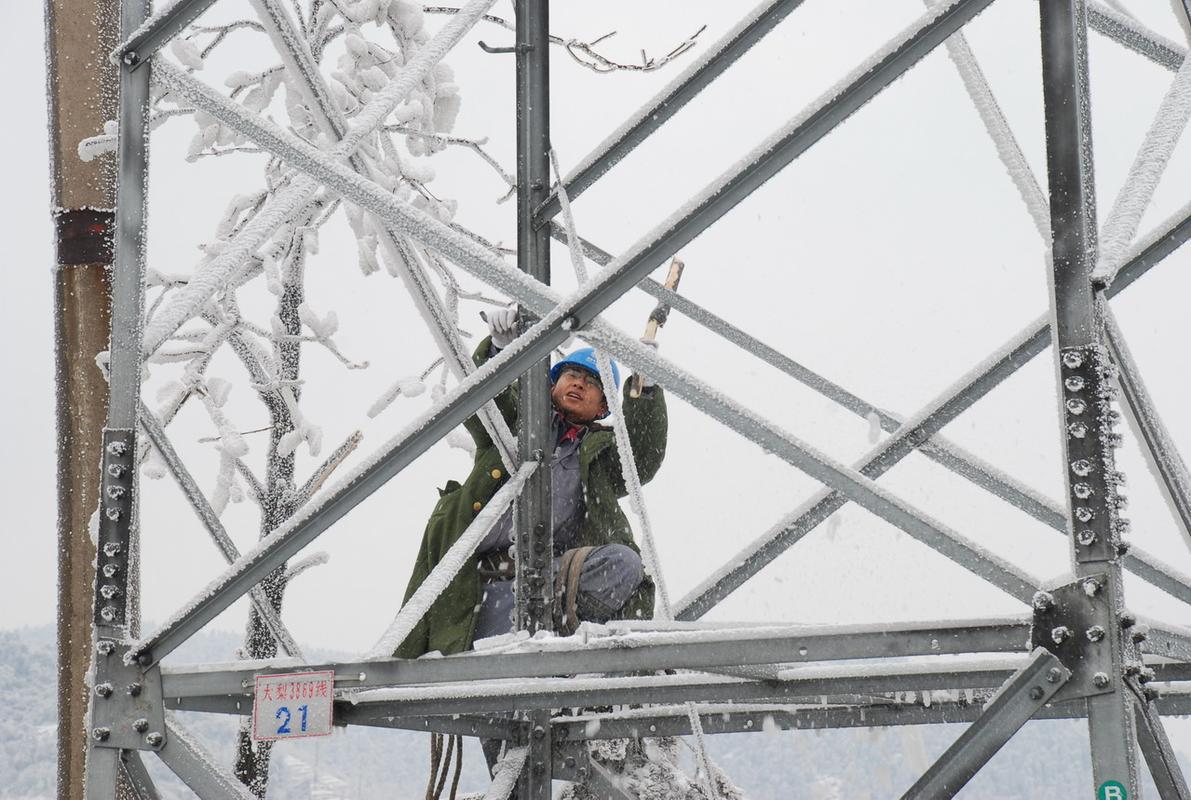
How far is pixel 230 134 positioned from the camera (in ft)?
24.5

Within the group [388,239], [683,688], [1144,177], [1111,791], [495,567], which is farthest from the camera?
[495,567]

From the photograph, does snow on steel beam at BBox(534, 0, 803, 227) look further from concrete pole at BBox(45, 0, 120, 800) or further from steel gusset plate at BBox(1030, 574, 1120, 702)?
concrete pole at BBox(45, 0, 120, 800)

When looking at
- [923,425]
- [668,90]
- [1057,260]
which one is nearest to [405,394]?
[668,90]

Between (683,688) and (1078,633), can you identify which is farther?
(683,688)

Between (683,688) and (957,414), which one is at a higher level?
(957,414)

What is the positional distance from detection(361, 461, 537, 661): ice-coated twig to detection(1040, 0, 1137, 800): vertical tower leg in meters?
1.61

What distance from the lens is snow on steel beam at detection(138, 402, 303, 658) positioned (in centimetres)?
358

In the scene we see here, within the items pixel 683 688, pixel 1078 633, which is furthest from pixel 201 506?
pixel 1078 633

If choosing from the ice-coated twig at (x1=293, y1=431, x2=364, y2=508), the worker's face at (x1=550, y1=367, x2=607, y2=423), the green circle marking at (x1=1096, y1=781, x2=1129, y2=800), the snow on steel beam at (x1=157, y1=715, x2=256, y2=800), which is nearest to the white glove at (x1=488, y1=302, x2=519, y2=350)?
the worker's face at (x1=550, y1=367, x2=607, y2=423)

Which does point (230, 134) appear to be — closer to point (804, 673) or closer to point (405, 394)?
point (405, 394)

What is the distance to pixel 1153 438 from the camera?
2.98 m

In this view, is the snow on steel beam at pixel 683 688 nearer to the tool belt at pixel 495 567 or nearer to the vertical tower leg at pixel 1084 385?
the tool belt at pixel 495 567

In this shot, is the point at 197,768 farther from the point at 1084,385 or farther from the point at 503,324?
the point at 1084,385

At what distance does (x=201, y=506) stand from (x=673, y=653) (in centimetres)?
182
